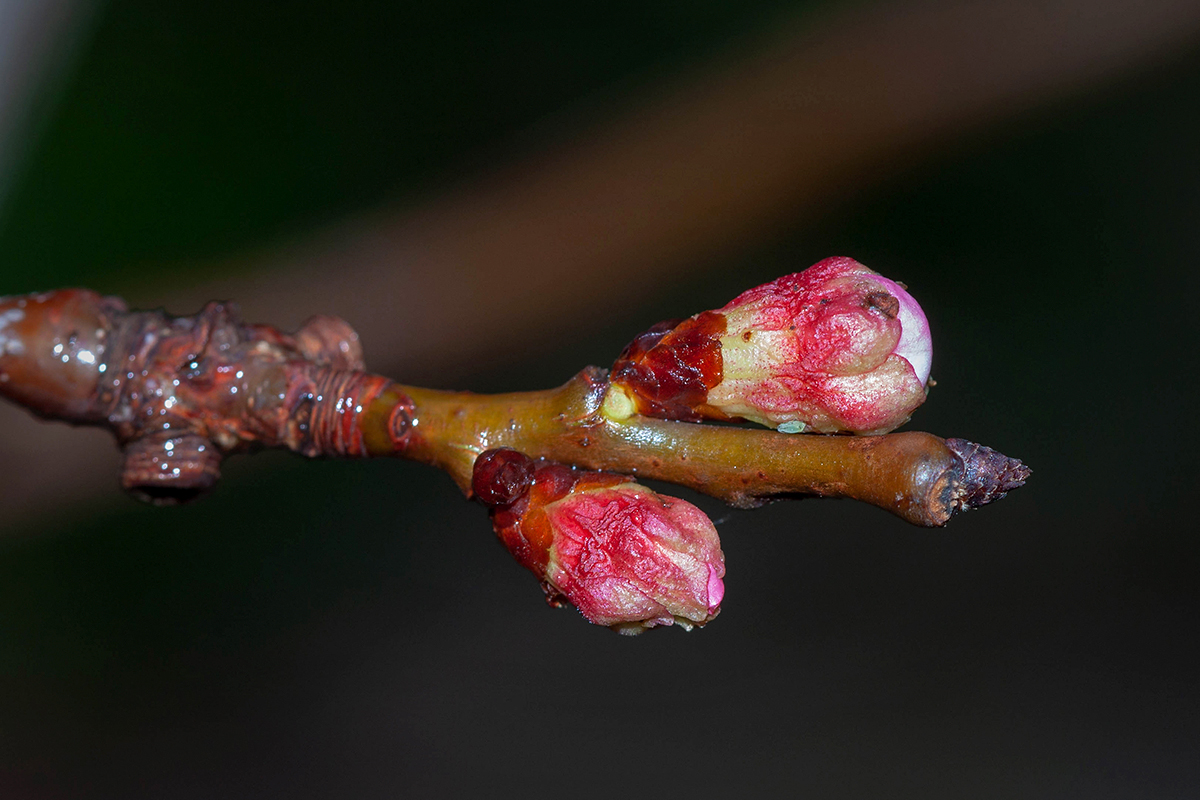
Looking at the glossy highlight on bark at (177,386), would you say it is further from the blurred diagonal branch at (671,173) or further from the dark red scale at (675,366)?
the blurred diagonal branch at (671,173)

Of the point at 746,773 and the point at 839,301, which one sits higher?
the point at 839,301

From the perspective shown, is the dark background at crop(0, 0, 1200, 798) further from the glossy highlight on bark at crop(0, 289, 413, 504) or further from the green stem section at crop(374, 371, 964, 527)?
the green stem section at crop(374, 371, 964, 527)

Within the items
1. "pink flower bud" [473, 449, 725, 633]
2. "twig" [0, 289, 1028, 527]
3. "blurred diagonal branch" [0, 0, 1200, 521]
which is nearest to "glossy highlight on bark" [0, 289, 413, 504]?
"twig" [0, 289, 1028, 527]

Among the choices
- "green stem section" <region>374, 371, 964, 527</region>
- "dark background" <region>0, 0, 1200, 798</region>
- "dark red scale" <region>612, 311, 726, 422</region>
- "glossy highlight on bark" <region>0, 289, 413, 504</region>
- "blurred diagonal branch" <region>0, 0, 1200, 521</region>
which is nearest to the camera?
"green stem section" <region>374, 371, 964, 527</region>

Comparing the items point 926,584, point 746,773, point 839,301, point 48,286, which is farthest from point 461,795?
point 839,301

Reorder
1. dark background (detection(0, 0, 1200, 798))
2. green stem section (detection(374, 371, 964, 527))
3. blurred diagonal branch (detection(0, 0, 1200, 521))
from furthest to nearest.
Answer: dark background (detection(0, 0, 1200, 798))
blurred diagonal branch (detection(0, 0, 1200, 521))
green stem section (detection(374, 371, 964, 527))

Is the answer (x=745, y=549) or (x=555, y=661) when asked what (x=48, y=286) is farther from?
(x=745, y=549)

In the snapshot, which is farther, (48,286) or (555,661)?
(555,661)
